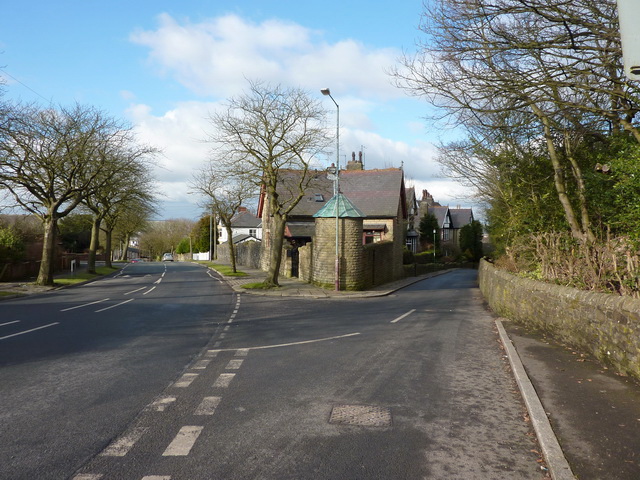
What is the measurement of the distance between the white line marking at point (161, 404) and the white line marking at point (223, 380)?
0.77m

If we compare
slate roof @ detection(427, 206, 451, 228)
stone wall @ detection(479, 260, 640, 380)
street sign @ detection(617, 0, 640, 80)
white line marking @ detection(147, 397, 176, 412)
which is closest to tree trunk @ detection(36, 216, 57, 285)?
stone wall @ detection(479, 260, 640, 380)

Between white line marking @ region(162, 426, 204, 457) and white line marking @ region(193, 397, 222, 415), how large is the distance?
491 mm

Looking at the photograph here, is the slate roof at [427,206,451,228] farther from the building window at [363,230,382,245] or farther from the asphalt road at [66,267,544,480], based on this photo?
the asphalt road at [66,267,544,480]

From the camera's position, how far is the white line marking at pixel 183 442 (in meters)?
4.69

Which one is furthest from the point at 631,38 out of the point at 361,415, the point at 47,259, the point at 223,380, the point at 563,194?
the point at 47,259

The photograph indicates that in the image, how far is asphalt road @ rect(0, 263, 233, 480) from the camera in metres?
4.82

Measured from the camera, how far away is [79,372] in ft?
25.5

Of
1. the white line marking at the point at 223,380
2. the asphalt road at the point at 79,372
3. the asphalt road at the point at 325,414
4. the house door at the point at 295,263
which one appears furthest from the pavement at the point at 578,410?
the house door at the point at 295,263

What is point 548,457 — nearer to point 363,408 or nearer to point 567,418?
point 567,418

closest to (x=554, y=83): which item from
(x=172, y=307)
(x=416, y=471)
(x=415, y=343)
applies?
(x=415, y=343)

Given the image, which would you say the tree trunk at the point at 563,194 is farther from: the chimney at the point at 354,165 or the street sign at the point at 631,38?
the chimney at the point at 354,165

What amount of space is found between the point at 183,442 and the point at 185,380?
241 centimetres

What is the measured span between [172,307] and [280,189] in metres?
23.5

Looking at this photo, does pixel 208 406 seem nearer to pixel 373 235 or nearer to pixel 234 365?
pixel 234 365
